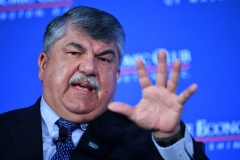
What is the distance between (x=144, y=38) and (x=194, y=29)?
0.28m

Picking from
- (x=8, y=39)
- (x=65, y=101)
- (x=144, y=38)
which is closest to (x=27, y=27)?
(x=8, y=39)

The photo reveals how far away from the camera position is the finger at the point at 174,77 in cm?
182

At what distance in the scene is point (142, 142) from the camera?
2.22 m

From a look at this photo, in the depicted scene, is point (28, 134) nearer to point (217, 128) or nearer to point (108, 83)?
point (108, 83)

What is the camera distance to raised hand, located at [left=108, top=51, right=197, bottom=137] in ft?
6.14

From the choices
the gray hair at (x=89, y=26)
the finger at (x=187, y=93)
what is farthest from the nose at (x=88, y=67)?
the finger at (x=187, y=93)

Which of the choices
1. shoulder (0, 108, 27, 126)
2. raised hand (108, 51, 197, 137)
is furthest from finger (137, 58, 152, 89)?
shoulder (0, 108, 27, 126)

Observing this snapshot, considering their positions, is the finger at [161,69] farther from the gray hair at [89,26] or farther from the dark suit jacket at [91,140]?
the gray hair at [89,26]

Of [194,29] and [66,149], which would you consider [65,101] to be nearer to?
[66,149]

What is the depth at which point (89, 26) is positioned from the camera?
232 cm

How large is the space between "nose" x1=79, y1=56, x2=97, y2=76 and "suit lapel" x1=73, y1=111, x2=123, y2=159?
8.8 inches

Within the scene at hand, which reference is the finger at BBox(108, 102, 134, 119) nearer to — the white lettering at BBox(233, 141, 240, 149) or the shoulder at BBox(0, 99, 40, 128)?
the shoulder at BBox(0, 99, 40, 128)

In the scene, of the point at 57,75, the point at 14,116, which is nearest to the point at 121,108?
the point at 57,75

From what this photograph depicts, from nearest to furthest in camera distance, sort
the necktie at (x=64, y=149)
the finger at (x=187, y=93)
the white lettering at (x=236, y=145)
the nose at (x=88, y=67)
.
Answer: the finger at (x=187, y=93)
the necktie at (x=64, y=149)
the nose at (x=88, y=67)
the white lettering at (x=236, y=145)
